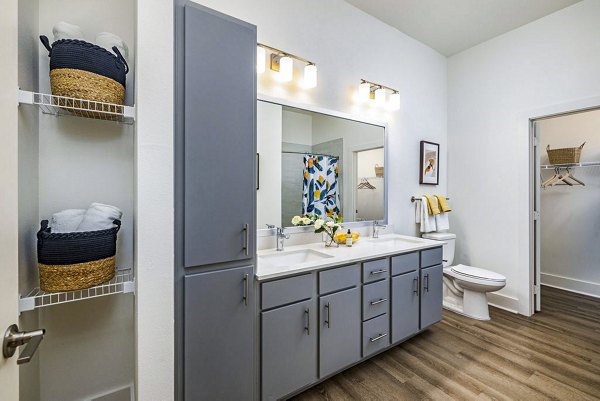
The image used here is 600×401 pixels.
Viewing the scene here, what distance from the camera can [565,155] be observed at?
3174mm

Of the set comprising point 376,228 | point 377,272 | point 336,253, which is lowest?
point 377,272

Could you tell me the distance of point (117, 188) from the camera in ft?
4.71

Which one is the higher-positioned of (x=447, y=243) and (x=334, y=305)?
(x=447, y=243)

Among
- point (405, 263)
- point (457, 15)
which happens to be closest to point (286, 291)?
point (405, 263)

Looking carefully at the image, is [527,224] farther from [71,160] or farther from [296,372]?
[71,160]

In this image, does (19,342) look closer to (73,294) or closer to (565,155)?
(73,294)

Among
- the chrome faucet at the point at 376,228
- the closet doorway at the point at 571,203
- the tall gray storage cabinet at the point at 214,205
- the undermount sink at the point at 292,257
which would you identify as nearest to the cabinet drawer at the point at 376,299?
the undermount sink at the point at 292,257

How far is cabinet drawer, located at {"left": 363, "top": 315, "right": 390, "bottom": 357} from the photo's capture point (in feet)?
6.09

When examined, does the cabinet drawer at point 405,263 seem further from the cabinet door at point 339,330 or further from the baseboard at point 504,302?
the baseboard at point 504,302

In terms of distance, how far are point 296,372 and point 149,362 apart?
79cm

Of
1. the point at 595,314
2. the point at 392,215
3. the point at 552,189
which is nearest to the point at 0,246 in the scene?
the point at 392,215

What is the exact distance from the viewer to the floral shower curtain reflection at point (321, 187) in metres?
2.25

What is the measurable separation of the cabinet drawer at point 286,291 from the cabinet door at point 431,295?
1.18m

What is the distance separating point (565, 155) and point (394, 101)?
2.25 meters
